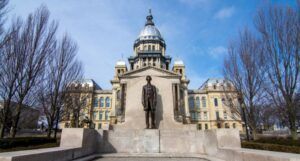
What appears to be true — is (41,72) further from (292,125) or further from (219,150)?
(292,125)

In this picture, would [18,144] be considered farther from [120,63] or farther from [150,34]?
[150,34]

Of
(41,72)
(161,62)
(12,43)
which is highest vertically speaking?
(161,62)

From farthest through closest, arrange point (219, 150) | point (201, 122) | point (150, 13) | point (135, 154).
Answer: point (150, 13) < point (201, 122) < point (135, 154) < point (219, 150)

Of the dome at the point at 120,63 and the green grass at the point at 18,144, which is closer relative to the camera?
the green grass at the point at 18,144

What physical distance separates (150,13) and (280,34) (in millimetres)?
77602

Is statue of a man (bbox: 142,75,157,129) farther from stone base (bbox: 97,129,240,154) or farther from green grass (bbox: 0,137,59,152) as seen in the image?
green grass (bbox: 0,137,59,152)

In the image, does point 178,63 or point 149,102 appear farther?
point 178,63

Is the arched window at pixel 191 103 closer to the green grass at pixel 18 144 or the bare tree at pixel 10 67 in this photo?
the green grass at pixel 18 144

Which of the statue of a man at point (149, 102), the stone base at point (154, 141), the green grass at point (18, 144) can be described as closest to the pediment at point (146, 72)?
the statue of a man at point (149, 102)

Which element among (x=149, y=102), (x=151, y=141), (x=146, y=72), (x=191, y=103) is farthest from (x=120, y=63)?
(x=151, y=141)

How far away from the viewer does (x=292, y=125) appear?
12570 millimetres

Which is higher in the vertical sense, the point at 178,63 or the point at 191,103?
the point at 178,63

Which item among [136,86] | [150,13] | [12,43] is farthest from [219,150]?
[150,13]

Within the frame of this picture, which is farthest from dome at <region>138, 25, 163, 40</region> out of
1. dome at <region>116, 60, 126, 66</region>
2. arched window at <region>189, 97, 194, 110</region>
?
arched window at <region>189, 97, 194, 110</region>
